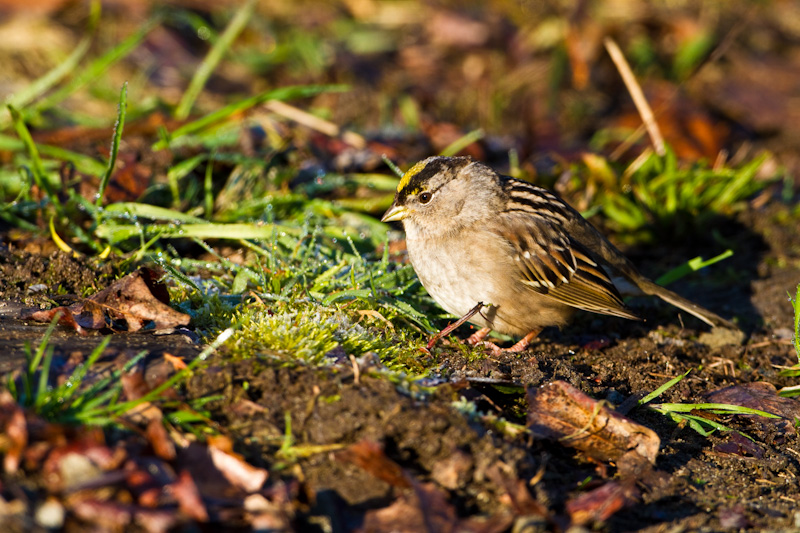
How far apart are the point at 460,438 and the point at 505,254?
4.95 ft

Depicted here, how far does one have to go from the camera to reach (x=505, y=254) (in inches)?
154

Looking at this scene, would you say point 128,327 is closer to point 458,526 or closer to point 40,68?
point 458,526

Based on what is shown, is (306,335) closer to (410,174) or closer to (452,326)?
(452,326)

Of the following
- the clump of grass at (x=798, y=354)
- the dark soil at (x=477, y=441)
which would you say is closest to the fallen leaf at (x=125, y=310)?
the dark soil at (x=477, y=441)

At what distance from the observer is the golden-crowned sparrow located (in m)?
3.85

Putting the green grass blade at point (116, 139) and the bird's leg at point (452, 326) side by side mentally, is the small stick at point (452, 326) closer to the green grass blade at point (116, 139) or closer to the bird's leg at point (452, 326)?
the bird's leg at point (452, 326)

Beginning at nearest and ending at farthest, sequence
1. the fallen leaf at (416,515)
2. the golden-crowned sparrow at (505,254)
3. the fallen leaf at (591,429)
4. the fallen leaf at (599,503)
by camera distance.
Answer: the fallen leaf at (416,515) < the fallen leaf at (599,503) < the fallen leaf at (591,429) < the golden-crowned sparrow at (505,254)

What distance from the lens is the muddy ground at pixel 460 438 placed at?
250 centimetres

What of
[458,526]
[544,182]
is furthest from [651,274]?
[458,526]

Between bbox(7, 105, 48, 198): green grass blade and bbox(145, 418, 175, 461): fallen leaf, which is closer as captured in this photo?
bbox(145, 418, 175, 461): fallen leaf

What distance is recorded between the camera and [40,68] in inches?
270

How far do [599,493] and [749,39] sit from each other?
7.78m

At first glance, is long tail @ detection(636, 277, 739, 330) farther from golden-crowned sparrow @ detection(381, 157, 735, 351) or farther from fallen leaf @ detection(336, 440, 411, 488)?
fallen leaf @ detection(336, 440, 411, 488)

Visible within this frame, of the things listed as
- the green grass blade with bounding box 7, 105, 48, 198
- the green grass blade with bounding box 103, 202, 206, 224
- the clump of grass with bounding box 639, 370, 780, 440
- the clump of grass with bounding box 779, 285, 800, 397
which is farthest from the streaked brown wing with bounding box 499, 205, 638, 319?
the green grass blade with bounding box 7, 105, 48, 198
